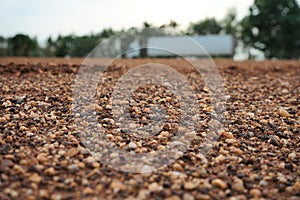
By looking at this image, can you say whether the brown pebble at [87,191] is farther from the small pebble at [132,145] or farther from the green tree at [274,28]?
the green tree at [274,28]

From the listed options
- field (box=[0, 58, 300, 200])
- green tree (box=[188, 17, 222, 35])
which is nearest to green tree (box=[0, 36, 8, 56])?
field (box=[0, 58, 300, 200])

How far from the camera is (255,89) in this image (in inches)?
232

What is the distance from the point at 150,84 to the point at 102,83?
74 centimetres

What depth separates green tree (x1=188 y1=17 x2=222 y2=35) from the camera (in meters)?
41.6

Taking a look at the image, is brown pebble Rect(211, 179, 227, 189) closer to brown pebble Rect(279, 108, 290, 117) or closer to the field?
the field

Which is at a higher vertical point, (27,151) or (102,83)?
(102,83)

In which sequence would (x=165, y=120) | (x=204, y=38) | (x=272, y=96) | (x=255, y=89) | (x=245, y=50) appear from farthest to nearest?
(x=245, y=50) → (x=204, y=38) → (x=255, y=89) → (x=272, y=96) → (x=165, y=120)

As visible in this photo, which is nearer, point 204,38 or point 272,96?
point 272,96

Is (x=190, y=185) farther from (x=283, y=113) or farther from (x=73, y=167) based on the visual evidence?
(x=283, y=113)

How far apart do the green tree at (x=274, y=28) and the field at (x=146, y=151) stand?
2526cm

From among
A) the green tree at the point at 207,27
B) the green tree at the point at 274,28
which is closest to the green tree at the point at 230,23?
the green tree at the point at 207,27

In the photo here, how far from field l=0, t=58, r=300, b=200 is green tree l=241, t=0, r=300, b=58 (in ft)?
82.9

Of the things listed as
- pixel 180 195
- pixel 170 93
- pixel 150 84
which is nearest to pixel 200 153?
pixel 180 195

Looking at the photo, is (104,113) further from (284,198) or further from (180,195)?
(284,198)
